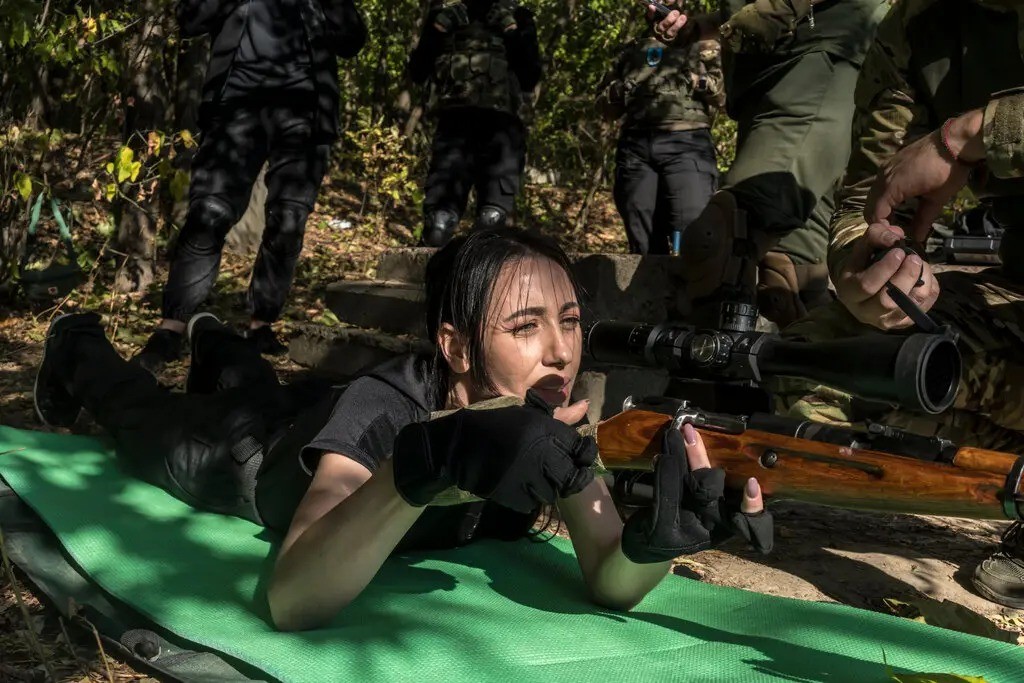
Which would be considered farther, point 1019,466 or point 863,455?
point 863,455

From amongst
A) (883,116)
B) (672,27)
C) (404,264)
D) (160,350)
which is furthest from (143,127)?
(883,116)

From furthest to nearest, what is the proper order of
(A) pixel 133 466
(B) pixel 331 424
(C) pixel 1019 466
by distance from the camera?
(A) pixel 133 466
(B) pixel 331 424
(C) pixel 1019 466

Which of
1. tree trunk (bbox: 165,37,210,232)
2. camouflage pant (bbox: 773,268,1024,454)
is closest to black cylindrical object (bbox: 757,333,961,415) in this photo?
camouflage pant (bbox: 773,268,1024,454)

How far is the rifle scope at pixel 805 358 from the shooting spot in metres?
1.86

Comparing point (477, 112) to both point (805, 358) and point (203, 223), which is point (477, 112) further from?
point (805, 358)

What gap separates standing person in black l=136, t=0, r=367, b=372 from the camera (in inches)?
196

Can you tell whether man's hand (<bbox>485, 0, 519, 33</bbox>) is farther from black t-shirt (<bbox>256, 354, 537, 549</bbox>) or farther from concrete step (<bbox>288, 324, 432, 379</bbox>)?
black t-shirt (<bbox>256, 354, 537, 549</bbox>)

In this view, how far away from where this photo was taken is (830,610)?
2695 millimetres

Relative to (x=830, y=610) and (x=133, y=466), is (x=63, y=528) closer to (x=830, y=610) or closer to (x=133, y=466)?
(x=133, y=466)

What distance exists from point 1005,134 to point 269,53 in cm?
352

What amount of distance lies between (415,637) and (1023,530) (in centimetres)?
194

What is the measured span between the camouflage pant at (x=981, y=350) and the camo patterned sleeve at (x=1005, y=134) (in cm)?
53

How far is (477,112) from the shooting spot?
630cm

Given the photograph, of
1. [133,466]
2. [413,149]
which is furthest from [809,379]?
[413,149]
